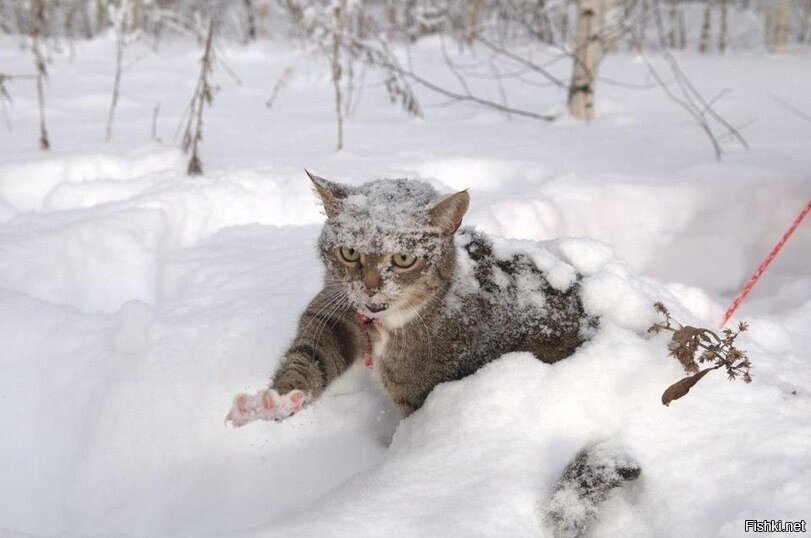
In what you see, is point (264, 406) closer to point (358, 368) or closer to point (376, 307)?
point (376, 307)

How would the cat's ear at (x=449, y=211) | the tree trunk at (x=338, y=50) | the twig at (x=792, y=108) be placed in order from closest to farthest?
the cat's ear at (x=449, y=211) → the tree trunk at (x=338, y=50) → the twig at (x=792, y=108)

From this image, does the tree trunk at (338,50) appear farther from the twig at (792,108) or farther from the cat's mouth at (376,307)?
the twig at (792,108)

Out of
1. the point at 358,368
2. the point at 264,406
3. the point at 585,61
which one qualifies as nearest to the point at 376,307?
the point at 264,406

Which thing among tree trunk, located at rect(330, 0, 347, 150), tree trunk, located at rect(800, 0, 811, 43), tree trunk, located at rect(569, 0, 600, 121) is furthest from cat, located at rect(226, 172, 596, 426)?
tree trunk, located at rect(800, 0, 811, 43)

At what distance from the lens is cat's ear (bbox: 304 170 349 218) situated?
175 centimetres

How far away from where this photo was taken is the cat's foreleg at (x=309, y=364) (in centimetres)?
159

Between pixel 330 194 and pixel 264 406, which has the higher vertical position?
pixel 330 194

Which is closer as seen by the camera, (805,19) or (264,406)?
(264,406)

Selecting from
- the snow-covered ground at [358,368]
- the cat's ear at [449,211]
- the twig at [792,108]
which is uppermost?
the cat's ear at [449,211]

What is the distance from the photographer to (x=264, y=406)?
1.60 m

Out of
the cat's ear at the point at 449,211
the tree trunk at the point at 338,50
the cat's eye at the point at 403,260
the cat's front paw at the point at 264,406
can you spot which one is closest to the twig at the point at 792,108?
the tree trunk at the point at 338,50

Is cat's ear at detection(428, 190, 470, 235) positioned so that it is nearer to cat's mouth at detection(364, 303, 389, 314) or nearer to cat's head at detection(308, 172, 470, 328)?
cat's head at detection(308, 172, 470, 328)

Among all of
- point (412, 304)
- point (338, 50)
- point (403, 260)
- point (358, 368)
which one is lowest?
point (358, 368)

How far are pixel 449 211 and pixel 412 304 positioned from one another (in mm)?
297
